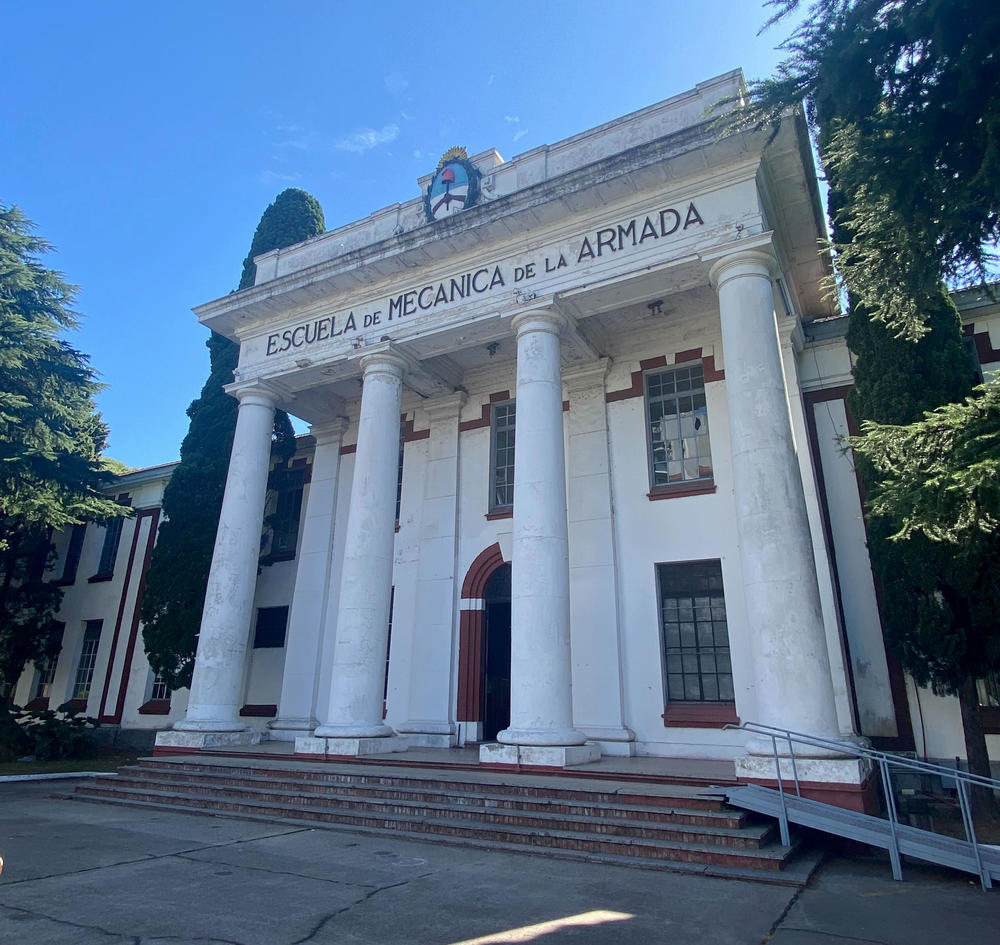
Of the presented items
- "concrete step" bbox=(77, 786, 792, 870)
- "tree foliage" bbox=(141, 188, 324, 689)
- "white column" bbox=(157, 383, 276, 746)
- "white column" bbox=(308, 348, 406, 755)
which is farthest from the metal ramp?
"tree foliage" bbox=(141, 188, 324, 689)

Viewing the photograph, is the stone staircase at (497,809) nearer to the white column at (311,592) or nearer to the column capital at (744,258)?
the white column at (311,592)

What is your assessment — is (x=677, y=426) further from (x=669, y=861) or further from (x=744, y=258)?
(x=669, y=861)

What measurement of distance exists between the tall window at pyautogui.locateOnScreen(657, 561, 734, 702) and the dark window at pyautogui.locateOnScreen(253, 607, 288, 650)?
32.5 ft

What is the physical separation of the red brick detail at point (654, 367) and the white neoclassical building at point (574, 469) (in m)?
0.05

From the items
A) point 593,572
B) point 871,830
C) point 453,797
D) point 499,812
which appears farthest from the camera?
point 593,572

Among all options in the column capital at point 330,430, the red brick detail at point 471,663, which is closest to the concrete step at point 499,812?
the red brick detail at point 471,663

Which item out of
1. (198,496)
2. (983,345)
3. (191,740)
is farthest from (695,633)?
(198,496)

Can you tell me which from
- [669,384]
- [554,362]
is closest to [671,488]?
[669,384]

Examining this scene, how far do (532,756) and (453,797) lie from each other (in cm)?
139

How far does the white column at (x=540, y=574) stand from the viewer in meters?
9.84

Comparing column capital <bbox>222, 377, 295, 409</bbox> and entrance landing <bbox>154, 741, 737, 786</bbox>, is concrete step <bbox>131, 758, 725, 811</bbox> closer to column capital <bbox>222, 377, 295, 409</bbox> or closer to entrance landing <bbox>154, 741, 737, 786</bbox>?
entrance landing <bbox>154, 741, 737, 786</bbox>

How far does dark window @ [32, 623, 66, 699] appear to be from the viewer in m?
21.8

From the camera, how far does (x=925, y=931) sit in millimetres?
4910

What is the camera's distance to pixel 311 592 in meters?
16.4
